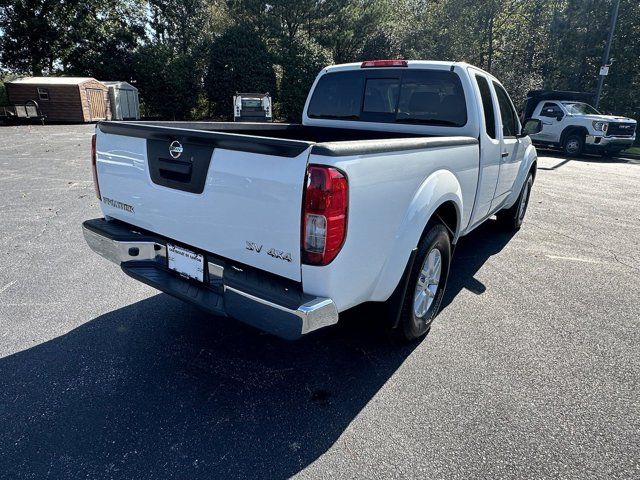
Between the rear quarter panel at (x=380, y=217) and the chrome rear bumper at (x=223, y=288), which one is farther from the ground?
the rear quarter panel at (x=380, y=217)

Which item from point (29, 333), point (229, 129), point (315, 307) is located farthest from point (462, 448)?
point (229, 129)

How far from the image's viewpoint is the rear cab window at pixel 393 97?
383cm

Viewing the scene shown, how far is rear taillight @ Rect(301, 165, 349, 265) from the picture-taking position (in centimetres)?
196

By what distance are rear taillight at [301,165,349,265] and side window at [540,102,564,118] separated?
1728 cm

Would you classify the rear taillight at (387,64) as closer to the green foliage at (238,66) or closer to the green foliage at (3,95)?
the green foliage at (238,66)

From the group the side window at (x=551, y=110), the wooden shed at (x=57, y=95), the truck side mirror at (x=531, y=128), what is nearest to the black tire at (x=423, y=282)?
the truck side mirror at (x=531, y=128)

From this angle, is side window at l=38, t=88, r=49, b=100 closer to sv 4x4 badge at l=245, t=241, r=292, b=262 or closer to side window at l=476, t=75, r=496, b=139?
side window at l=476, t=75, r=496, b=139

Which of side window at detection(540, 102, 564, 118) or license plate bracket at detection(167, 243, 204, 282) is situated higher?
side window at detection(540, 102, 564, 118)

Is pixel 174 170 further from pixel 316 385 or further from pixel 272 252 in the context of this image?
pixel 316 385

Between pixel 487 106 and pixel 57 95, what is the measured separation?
2668 centimetres

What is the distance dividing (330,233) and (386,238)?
0.52m

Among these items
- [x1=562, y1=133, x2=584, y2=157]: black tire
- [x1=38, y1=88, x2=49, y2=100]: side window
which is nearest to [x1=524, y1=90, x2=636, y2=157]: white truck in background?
[x1=562, y1=133, x2=584, y2=157]: black tire

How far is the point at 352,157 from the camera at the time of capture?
6.77 feet

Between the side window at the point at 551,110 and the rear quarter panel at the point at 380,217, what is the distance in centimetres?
1596
